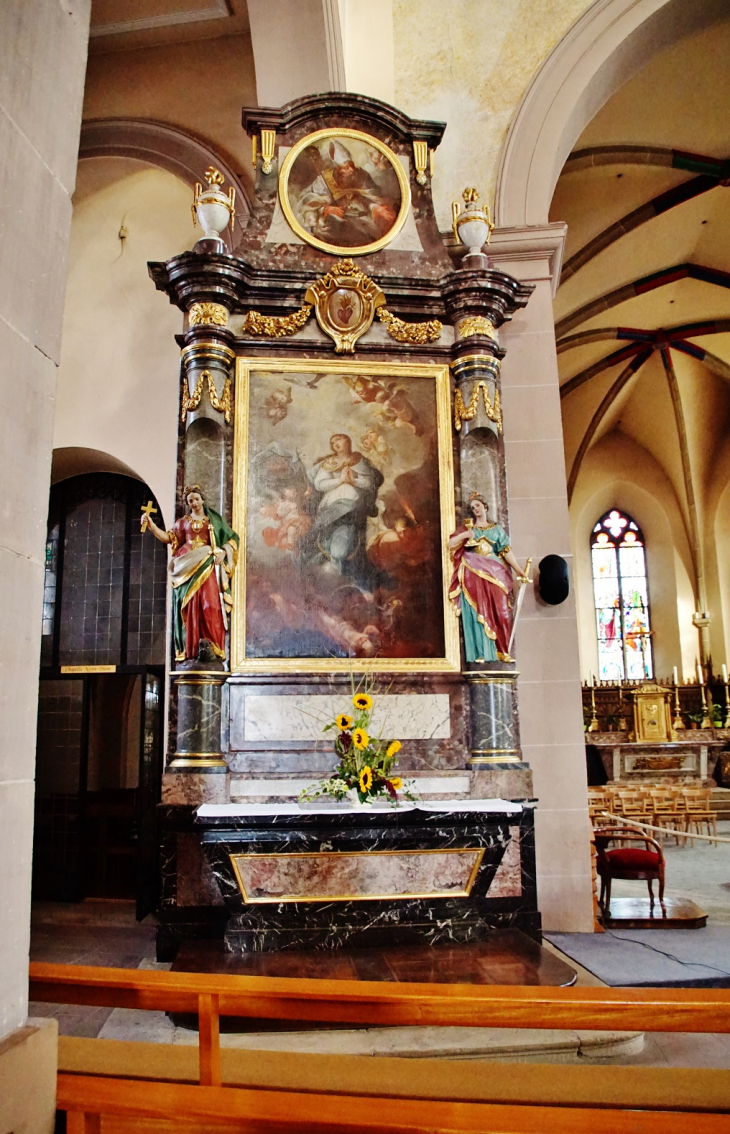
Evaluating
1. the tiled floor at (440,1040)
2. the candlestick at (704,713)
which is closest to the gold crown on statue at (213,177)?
the tiled floor at (440,1040)

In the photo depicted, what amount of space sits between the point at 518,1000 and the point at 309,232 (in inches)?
233

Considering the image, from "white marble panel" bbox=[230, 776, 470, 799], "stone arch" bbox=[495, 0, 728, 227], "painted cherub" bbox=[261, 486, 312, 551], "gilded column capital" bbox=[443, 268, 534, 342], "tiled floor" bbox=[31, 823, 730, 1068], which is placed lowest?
"tiled floor" bbox=[31, 823, 730, 1068]

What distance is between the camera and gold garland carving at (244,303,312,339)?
21.3 feet

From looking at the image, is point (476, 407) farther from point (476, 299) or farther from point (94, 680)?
point (94, 680)

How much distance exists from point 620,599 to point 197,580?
17.1 meters

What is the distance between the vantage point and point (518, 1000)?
2.12 meters

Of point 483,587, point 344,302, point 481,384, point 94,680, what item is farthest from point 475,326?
point 94,680

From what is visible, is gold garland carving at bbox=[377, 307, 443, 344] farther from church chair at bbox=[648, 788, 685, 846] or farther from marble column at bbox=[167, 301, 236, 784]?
Answer: church chair at bbox=[648, 788, 685, 846]

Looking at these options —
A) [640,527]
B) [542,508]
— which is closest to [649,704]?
[640,527]

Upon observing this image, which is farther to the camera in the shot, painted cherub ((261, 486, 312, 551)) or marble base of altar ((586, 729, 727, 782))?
marble base of altar ((586, 729, 727, 782))

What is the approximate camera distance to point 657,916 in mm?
6398

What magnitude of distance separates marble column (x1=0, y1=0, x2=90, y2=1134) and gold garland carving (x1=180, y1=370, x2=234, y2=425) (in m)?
3.63

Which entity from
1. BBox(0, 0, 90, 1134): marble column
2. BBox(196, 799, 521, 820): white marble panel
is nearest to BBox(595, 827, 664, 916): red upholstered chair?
BBox(196, 799, 521, 820): white marble panel

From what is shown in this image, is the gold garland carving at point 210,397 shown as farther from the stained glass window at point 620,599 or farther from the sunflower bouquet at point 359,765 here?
the stained glass window at point 620,599
